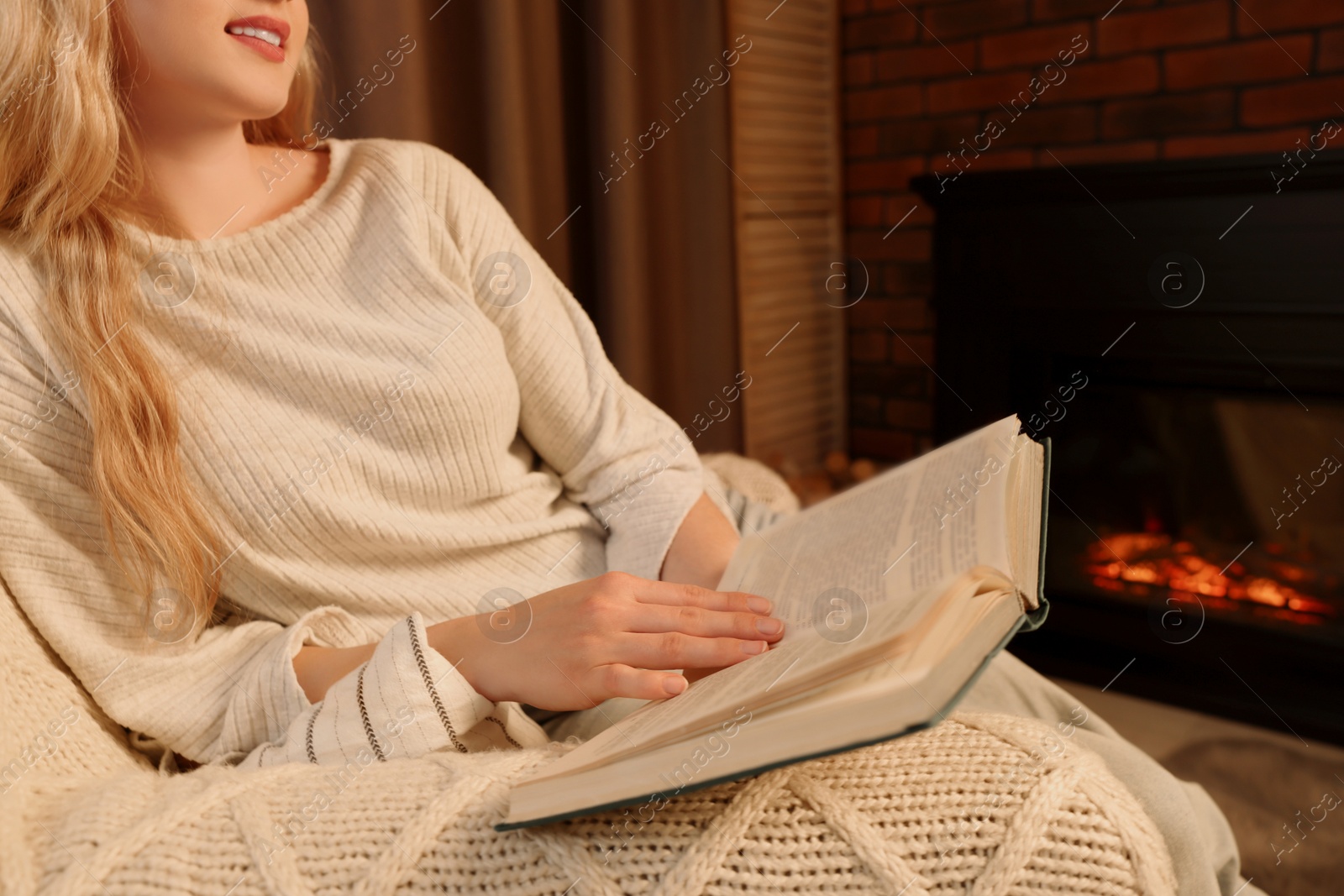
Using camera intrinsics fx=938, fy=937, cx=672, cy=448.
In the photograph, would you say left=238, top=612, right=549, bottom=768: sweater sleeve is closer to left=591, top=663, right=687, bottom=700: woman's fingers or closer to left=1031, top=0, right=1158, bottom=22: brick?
left=591, top=663, right=687, bottom=700: woman's fingers

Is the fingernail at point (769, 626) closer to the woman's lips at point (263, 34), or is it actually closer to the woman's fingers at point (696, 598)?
the woman's fingers at point (696, 598)

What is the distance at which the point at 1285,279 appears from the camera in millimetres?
1469

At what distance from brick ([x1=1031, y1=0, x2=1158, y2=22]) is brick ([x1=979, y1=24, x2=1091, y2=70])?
22mm

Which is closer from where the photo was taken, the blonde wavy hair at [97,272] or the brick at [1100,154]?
the blonde wavy hair at [97,272]

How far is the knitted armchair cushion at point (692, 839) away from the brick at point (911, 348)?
1967mm

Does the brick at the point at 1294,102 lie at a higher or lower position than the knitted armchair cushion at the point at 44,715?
higher

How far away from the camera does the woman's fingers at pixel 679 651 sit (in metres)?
0.56

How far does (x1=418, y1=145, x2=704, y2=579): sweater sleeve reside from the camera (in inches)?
35.4

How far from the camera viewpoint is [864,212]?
2502 millimetres

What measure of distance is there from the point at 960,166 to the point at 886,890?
2.10 m

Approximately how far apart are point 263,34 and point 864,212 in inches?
76.6

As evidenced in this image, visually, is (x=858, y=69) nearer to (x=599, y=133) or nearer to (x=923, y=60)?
(x=923, y=60)

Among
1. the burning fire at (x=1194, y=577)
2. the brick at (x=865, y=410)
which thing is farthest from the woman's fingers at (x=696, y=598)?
the brick at (x=865, y=410)

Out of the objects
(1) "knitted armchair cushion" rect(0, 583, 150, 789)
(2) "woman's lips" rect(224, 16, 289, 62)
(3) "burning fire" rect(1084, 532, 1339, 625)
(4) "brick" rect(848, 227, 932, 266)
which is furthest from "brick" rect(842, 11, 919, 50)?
(1) "knitted armchair cushion" rect(0, 583, 150, 789)
